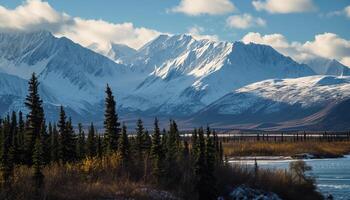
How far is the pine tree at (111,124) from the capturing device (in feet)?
185

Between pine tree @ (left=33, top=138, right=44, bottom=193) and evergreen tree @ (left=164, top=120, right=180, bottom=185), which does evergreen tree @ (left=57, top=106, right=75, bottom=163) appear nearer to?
evergreen tree @ (left=164, top=120, right=180, bottom=185)

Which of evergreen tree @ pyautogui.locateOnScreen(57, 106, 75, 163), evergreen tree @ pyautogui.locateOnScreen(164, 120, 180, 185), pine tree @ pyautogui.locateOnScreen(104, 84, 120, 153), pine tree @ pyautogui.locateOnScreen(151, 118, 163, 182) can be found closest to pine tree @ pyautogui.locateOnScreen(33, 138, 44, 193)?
pine tree @ pyautogui.locateOnScreen(151, 118, 163, 182)

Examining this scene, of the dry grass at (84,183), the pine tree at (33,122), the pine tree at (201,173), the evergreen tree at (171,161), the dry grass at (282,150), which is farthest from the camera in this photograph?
the dry grass at (282,150)

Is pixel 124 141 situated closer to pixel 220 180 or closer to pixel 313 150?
pixel 220 180

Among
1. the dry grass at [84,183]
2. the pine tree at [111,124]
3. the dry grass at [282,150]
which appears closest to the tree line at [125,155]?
the pine tree at [111,124]

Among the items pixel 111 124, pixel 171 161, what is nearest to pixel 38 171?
pixel 171 161

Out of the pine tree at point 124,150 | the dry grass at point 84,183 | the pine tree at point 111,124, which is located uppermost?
the pine tree at point 111,124

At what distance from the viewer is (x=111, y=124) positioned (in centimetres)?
5753

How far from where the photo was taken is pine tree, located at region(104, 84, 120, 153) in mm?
56469

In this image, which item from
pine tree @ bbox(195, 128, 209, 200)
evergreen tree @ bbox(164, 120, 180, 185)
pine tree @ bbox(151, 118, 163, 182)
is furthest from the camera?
pine tree @ bbox(195, 128, 209, 200)

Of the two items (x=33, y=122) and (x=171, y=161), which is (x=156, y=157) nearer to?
(x=171, y=161)

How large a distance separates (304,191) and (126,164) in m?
23.6

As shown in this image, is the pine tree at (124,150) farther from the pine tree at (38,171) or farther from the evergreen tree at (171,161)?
the pine tree at (38,171)

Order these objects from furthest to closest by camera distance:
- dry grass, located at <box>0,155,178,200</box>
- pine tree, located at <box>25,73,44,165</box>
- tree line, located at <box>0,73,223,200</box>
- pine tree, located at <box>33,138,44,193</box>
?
pine tree, located at <box>25,73,44,165</box>, tree line, located at <box>0,73,223,200</box>, pine tree, located at <box>33,138,44,193</box>, dry grass, located at <box>0,155,178,200</box>
